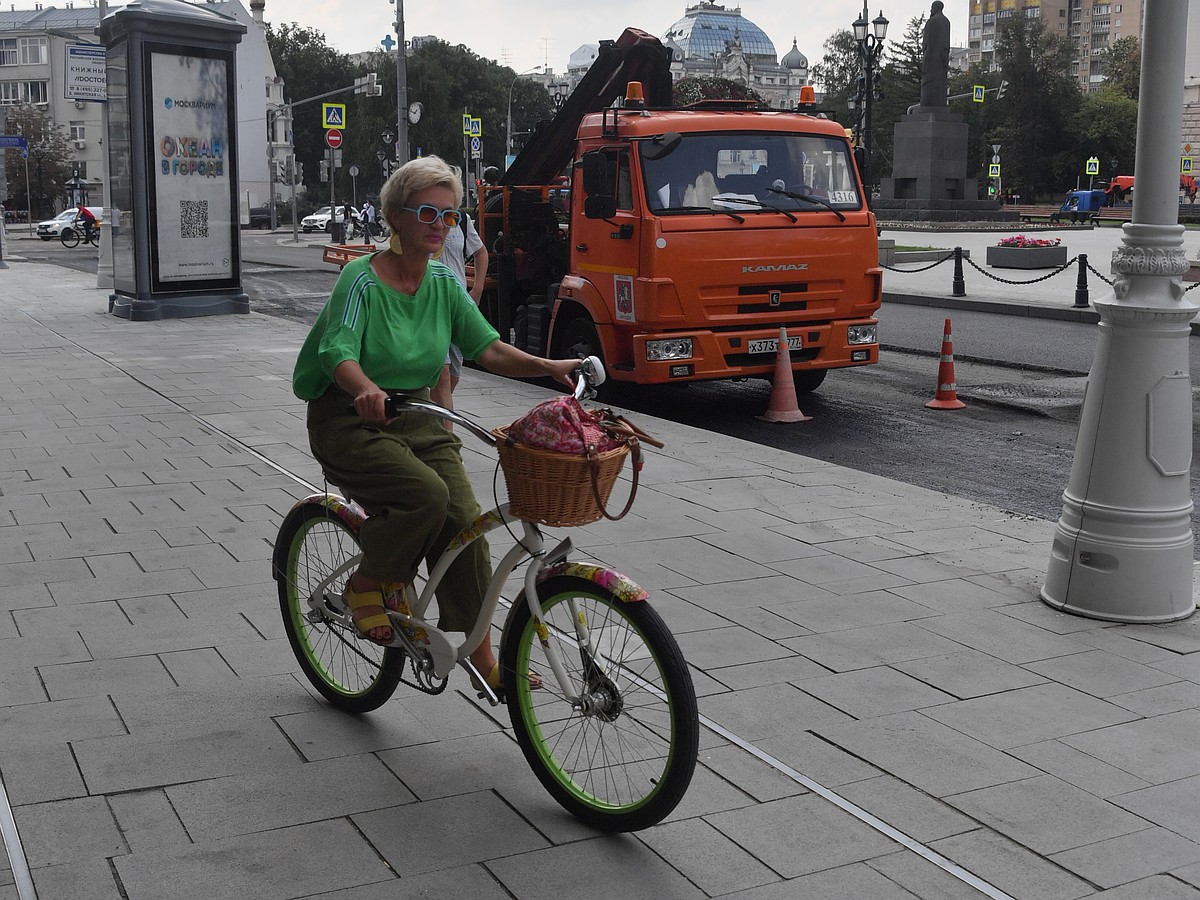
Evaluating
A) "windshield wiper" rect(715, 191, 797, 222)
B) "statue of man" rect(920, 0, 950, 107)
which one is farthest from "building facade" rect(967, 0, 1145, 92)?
"windshield wiper" rect(715, 191, 797, 222)

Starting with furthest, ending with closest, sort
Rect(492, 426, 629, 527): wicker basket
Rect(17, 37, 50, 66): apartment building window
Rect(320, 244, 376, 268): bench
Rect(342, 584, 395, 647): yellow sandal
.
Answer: Rect(17, 37, 50, 66): apartment building window < Rect(320, 244, 376, 268): bench < Rect(342, 584, 395, 647): yellow sandal < Rect(492, 426, 629, 527): wicker basket

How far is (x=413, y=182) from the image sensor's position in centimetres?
384

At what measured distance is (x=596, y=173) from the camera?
10.8 metres

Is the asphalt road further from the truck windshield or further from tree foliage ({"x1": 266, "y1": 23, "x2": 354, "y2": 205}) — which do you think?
tree foliage ({"x1": 266, "y1": 23, "x2": 354, "y2": 205})

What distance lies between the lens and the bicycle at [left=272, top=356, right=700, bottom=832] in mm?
3385

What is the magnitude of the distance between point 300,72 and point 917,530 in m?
106

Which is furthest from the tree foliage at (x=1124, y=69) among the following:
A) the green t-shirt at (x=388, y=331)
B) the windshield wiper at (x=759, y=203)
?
the green t-shirt at (x=388, y=331)

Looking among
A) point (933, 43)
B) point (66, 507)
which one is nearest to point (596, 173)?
point (66, 507)

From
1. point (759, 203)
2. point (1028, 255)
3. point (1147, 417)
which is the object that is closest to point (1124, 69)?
point (1028, 255)

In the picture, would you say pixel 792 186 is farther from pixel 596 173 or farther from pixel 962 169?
pixel 962 169

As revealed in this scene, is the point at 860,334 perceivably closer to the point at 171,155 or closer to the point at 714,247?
the point at 714,247

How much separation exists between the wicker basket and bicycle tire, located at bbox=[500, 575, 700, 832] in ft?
0.70

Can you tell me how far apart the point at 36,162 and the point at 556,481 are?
85058mm

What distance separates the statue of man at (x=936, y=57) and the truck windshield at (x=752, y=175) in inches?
1387
